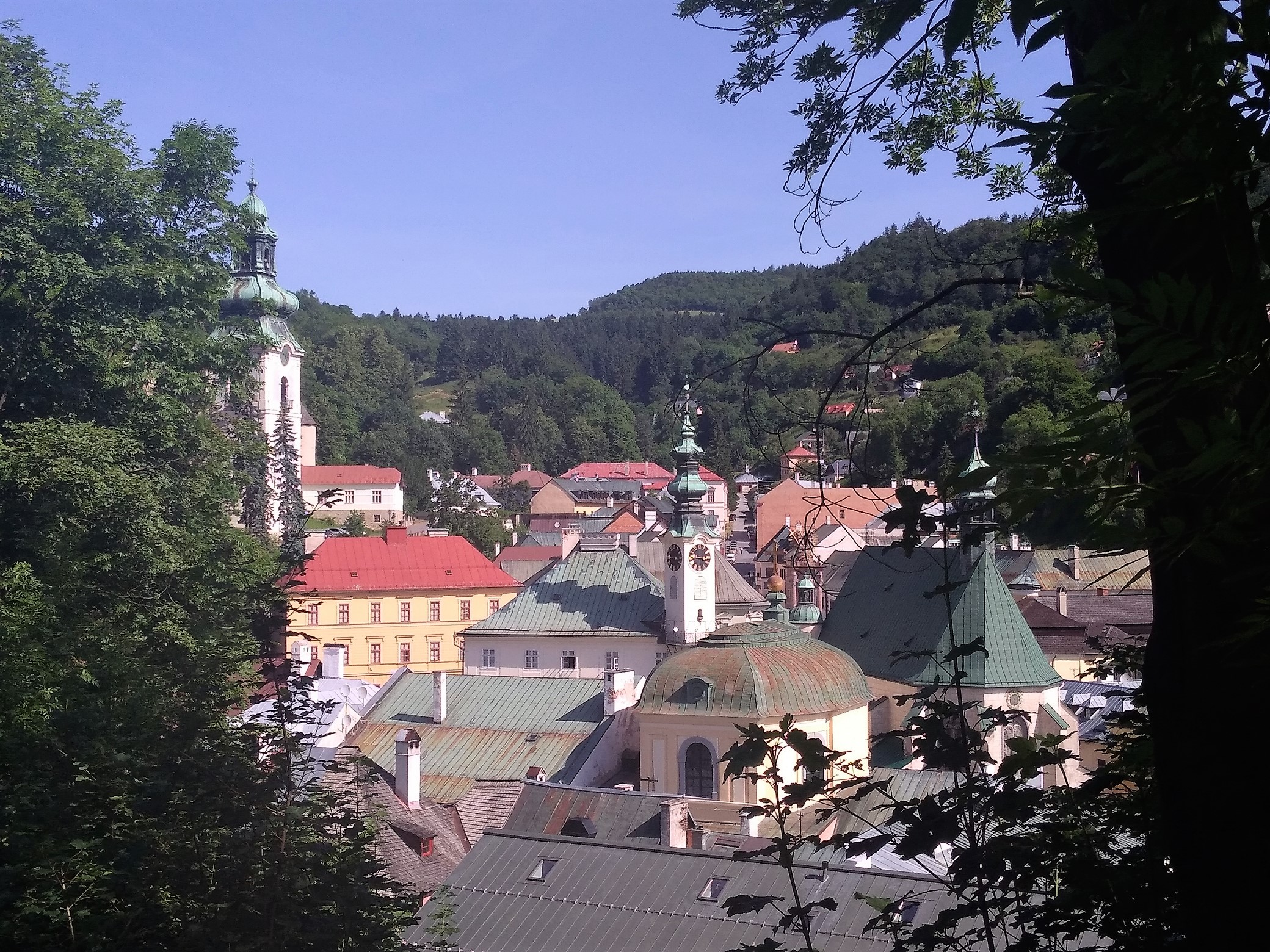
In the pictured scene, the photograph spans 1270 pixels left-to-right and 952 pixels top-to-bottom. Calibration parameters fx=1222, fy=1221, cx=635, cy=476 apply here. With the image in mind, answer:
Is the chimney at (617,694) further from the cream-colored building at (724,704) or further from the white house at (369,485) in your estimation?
the white house at (369,485)

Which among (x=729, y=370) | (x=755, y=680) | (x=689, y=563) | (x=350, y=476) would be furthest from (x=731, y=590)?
(x=350, y=476)

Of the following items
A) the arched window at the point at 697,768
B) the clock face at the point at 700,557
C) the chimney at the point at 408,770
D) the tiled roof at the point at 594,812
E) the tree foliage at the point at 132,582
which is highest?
the tree foliage at the point at 132,582

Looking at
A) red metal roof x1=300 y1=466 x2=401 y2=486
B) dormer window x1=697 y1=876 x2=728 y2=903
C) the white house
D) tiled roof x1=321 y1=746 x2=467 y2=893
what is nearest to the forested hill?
dormer window x1=697 y1=876 x2=728 y2=903

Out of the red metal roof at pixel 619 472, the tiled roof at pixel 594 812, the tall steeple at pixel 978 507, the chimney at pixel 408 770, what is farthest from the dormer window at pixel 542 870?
the red metal roof at pixel 619 472

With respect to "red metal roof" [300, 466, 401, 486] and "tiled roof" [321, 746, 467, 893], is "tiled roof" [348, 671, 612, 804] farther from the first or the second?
"red metal roof" [300, 466, 401, 486]

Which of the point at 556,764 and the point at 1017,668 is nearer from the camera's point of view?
the point at 556,764

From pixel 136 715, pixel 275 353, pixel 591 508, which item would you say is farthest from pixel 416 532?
pixel 136 715

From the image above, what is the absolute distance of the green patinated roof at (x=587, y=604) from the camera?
134 ft

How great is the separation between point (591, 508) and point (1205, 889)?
107 meters

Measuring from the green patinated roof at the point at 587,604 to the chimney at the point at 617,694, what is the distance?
10465 mm

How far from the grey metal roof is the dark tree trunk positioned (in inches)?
403

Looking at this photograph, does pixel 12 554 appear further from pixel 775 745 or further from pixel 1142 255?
pixel 1142 255

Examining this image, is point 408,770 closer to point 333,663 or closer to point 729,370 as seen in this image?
point 333,663

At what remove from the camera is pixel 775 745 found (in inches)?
Result: 143
